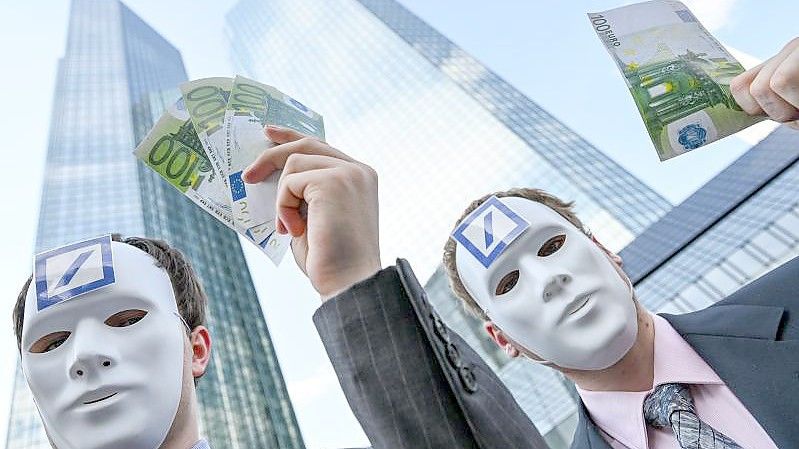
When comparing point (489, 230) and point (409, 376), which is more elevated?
point (489, 230)

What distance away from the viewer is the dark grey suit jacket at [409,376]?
45.7 inches

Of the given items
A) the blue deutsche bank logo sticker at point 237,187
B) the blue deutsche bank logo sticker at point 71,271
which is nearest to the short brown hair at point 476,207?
the blue deutsche bank logo sticker at point 237,187

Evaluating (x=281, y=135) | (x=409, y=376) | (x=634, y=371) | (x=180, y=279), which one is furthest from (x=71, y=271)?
(x=634, y=371)

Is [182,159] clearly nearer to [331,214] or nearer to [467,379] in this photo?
[331,214]

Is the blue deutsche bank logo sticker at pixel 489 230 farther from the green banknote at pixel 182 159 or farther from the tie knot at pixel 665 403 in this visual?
the green banknote at pixel 182 159

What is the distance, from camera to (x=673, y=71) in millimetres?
2389

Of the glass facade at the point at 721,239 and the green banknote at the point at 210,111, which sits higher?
the green banknote at the point at 210,111

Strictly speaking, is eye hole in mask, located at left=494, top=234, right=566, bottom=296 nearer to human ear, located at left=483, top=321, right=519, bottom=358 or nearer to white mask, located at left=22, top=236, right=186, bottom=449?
human ear, located at left=483, top=321, right=519, bottom=358

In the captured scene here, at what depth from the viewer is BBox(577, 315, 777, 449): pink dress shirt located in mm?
1993

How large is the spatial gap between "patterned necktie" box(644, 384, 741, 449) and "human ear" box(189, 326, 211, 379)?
1699 millimetres

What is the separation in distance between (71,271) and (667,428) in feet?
7.14

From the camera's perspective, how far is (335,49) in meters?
78.8

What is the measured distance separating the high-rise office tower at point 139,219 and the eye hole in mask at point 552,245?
122 ft

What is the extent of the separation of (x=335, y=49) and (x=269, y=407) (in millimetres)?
49741
